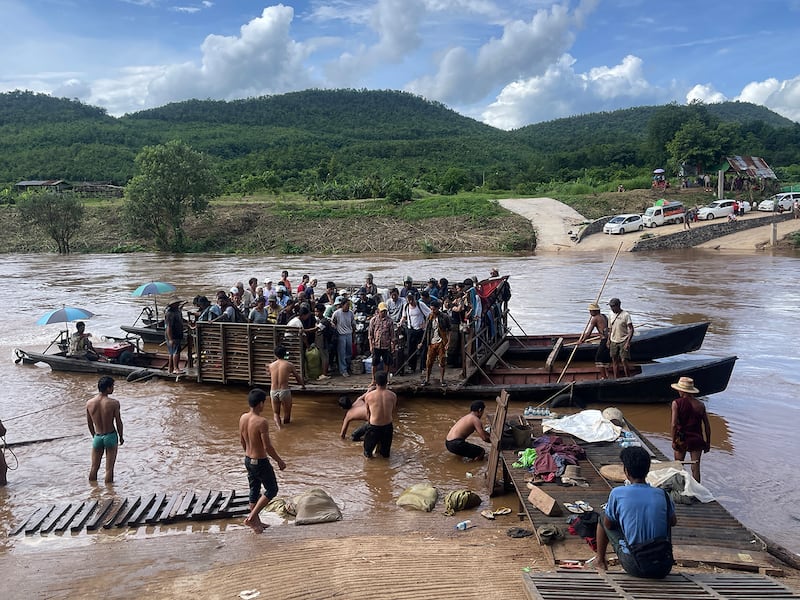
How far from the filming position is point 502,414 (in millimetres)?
7312

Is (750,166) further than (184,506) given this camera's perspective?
Yes

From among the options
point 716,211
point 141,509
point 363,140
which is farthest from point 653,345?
point 363,140

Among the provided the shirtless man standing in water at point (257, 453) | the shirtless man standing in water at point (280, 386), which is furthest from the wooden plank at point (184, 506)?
the shirtless man standing in water at point (280, 386)

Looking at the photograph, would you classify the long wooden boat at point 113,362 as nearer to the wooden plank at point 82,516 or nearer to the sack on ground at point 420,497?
the wooden plank at point 82,516

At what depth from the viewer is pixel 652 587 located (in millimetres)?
4398

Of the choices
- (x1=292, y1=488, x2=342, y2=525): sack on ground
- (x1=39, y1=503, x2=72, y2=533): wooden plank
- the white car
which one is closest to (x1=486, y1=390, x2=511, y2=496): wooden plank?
(x1=292, y1=488, x2=342, y2=525): sack on ground

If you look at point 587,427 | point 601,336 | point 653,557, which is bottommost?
point 587,427

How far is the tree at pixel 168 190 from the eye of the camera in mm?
45656

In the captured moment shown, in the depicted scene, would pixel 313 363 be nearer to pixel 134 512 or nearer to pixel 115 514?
pixel 134 512

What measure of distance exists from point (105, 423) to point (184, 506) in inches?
61.0

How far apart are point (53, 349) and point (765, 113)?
142382 millimetres

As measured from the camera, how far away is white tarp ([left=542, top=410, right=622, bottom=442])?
25.3 feet

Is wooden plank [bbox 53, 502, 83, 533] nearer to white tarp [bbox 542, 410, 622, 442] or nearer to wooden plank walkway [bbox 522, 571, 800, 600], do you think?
wooden plank walkway [bbox 522, 571, 800, 600]

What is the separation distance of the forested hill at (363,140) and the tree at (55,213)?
16.1 metres
